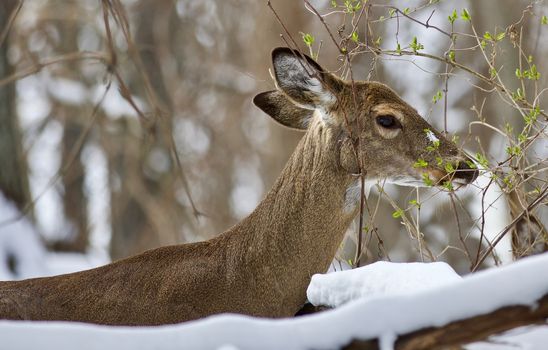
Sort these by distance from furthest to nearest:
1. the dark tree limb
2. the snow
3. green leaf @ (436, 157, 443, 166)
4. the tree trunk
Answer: the tree trunk < green leaf @ (436, 157, 443, 166) < the snow < the dark tree limb

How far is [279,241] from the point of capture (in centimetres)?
596

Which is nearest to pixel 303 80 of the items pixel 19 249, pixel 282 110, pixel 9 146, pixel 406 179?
pixel 282 110

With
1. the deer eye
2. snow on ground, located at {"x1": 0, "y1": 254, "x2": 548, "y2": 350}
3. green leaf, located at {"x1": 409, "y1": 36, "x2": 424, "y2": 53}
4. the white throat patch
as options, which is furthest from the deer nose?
snow on ground, located at {"x1": 0, "y1": 254, "x2": 548, "y2": 350}

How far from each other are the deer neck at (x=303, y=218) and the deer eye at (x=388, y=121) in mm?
305

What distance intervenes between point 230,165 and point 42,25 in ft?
15.1

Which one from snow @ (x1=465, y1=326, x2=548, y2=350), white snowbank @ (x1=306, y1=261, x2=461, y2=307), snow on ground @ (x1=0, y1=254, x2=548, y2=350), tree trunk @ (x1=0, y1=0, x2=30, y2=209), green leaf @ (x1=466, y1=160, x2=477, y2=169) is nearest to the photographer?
snow on ground @ (x1=0, y1=254, x2=548, y2=350)

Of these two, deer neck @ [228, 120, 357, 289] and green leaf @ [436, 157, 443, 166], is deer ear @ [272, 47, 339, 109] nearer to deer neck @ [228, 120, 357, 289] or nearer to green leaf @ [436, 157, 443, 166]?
deer neck @ [228, 120, 357, 289]

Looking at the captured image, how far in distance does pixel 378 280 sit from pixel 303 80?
199cm

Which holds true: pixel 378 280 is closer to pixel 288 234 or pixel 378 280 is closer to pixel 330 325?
pixel 330 325

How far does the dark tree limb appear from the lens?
3510 mm

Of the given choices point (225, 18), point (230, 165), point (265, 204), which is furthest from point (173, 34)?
point (265, 204)

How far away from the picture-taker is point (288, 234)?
236 inches

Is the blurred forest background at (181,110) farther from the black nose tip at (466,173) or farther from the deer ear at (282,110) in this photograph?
the black nose tip at (466,173)

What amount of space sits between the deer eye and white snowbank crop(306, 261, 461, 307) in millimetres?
1632
